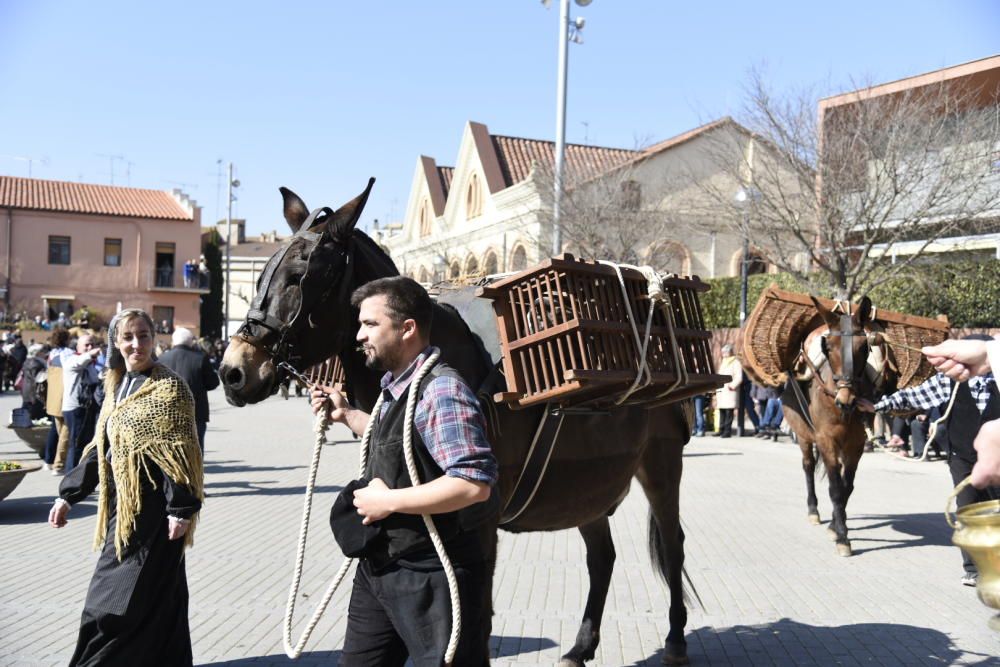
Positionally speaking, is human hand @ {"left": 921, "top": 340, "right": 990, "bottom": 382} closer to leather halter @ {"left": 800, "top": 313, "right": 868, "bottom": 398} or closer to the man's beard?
the man's beard

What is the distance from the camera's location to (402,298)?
309 centimetres

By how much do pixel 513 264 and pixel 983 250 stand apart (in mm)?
18002

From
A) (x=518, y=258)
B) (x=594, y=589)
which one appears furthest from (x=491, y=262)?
(x=594, y=589)

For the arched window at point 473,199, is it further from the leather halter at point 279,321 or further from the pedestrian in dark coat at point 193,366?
the leather halter at point 279,321

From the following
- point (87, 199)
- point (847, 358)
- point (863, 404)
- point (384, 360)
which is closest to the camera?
point (384, 360)

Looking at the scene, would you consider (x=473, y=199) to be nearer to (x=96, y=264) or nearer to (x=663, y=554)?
(x=96, y=264)

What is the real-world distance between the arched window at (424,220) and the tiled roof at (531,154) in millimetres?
7612

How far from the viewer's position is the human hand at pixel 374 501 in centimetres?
292

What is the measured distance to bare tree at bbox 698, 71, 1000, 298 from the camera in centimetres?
1855

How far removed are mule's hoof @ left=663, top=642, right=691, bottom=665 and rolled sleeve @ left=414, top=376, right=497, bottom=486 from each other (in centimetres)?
283

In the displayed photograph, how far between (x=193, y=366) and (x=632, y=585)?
6.02 metres

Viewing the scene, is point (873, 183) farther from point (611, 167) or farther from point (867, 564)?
point (867, 564)

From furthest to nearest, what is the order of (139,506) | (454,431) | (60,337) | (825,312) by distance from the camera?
(60,337) → (825,312) → (139,506) → (454,431)

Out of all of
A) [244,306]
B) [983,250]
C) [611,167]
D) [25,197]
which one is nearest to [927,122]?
[983,250]
